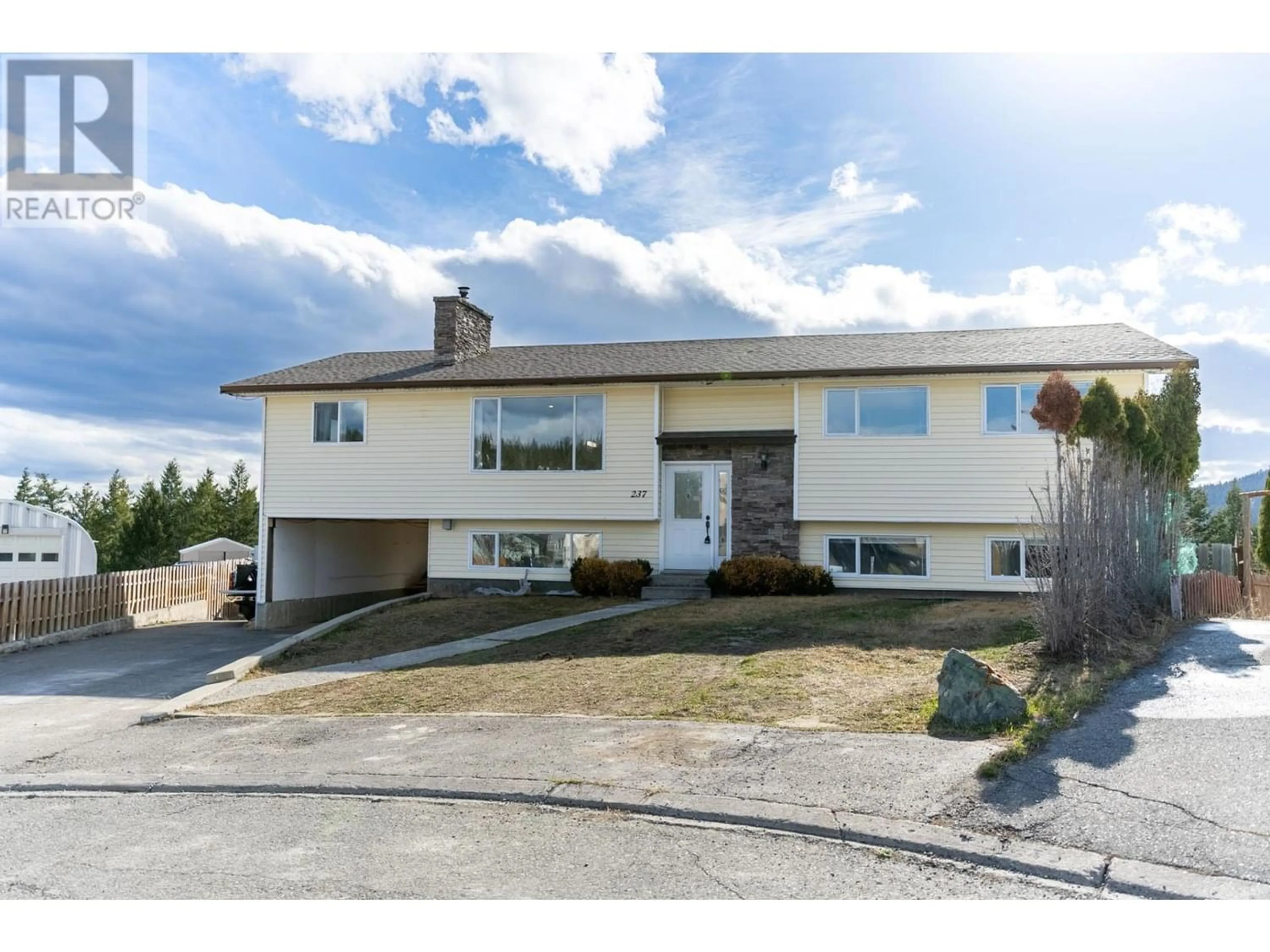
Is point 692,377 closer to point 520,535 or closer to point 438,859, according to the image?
point 520,535

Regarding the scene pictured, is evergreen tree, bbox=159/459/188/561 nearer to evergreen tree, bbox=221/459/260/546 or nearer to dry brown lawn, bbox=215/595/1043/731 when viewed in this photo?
evergreen tree, bbox=221/459/260/546

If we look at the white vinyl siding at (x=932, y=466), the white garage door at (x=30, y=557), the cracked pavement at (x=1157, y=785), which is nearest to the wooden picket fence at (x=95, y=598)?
the white garage door at (x=30, y=557)

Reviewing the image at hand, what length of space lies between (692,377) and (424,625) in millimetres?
7195

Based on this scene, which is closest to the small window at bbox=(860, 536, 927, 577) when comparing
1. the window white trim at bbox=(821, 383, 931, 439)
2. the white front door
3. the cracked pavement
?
the window white trim at bbox=(821, 383, 931, 439)

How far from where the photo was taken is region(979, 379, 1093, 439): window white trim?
54.1 ft

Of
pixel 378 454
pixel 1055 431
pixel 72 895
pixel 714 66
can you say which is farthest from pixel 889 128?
pixel 378 454

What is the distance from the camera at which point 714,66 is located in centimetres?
777

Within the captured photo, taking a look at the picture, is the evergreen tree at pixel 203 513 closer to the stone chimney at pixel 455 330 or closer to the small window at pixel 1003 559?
the stone chimney at pixel 455 330

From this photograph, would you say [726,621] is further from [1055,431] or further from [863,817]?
[863,817]

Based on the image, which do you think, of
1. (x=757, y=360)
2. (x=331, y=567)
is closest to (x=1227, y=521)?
(x=757, y=360)

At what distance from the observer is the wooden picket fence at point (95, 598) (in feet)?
53.3

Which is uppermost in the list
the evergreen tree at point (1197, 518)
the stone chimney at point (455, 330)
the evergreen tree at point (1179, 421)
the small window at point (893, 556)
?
the stone chimney at point (455, 330)

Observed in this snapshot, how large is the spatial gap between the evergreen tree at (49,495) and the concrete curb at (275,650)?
2466 inches

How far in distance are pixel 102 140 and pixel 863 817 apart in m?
11.5
